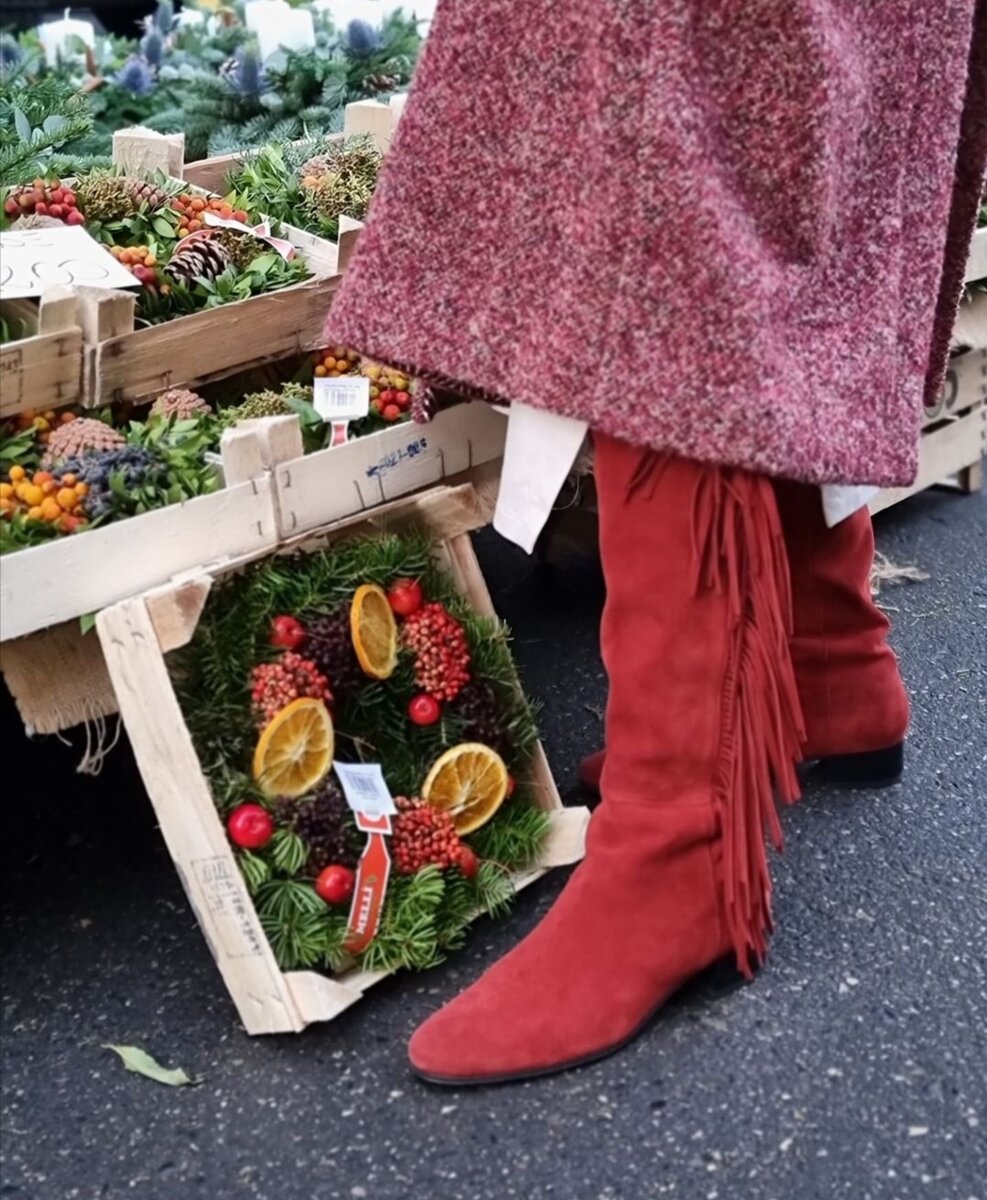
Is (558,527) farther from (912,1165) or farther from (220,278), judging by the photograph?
(912,1165)

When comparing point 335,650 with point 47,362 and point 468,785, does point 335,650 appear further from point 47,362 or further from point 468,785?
point 47,362

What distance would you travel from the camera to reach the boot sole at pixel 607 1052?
157 centimetres

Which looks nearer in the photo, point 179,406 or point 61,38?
point 179,406

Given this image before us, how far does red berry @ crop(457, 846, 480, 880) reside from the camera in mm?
1788

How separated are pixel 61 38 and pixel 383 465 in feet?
8.47

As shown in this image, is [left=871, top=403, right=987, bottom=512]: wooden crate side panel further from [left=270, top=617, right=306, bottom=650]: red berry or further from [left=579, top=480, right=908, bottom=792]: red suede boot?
[left=270, top=617, right=306, bottom=650]: red berry

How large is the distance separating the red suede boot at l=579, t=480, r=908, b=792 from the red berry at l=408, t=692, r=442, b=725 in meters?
0.34

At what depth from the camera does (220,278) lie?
208cm

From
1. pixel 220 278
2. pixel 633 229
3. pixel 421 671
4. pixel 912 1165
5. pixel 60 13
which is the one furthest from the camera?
pixel 60 13

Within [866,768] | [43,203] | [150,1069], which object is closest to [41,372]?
[43,203]

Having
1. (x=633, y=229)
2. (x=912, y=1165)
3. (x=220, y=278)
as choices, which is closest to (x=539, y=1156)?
(x=912, y=1165)

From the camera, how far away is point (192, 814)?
64.2 inches

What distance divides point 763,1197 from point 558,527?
4.90ft

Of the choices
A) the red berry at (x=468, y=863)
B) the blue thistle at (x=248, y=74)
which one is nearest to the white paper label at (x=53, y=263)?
the red berry at (x=468, y=863)
